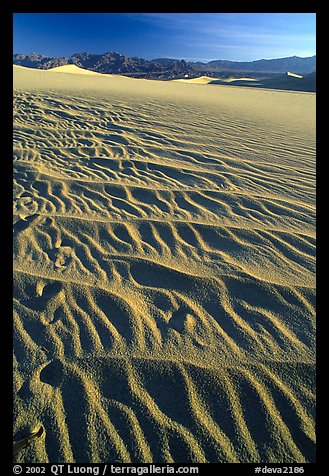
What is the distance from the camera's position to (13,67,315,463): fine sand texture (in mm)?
1731

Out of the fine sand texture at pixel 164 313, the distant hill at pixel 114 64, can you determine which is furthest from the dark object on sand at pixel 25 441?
the distant hill at pixel 114 64

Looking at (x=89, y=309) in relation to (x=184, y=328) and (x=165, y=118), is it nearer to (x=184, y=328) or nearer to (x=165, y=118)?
(x=184, y=328)

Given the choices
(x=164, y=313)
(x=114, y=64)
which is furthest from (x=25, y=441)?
(x=114, y=64)

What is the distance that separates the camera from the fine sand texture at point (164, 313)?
1731 millimetres

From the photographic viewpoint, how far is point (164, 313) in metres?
2.38

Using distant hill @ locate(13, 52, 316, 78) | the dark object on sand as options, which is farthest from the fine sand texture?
distant hill @ locate(13, 52, 316, 78)

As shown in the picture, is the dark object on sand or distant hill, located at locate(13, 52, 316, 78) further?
distant hill, located at locate(13, 52, 316, 78)

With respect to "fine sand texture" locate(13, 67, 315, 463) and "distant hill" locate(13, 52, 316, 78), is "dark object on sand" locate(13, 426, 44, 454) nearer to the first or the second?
"fine sand texture" locate(13, 67, 315, 463)

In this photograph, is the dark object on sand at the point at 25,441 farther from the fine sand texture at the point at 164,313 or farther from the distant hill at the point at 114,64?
the distant hill at the point at 114,64

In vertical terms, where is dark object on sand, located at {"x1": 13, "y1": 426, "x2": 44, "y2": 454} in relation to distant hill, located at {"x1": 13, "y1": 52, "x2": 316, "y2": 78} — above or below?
below

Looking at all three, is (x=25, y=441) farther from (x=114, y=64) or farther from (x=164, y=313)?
(x=114, y=64)

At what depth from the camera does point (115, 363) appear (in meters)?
2.02

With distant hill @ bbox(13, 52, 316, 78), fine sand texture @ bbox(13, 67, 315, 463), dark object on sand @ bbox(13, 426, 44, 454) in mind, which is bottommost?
dark object on sand @ bbox(13, 426, 44, 454)
